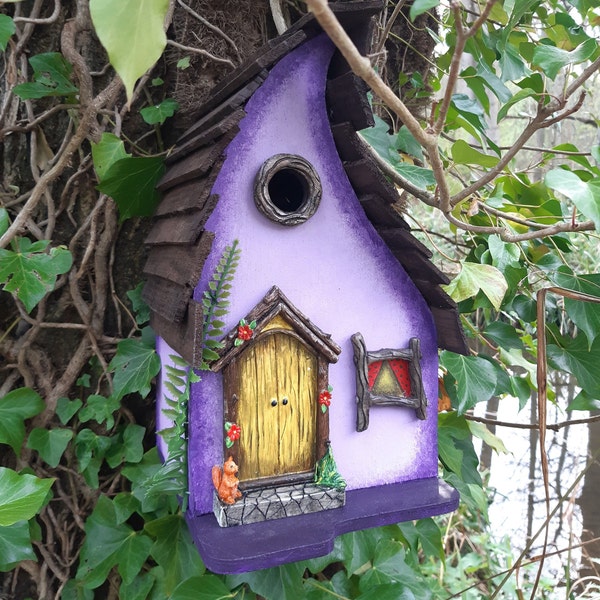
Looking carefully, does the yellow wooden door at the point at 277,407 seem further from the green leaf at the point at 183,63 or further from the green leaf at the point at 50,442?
the green leaf at the point at 183,63

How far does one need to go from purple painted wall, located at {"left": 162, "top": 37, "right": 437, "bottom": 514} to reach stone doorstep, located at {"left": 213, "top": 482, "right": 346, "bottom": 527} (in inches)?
2.0

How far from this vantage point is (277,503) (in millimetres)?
690

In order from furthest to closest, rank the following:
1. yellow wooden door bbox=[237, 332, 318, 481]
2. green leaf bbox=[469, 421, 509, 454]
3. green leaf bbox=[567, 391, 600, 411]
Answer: green leaf bbox=[469, 421, 509, 454], green leaf bbox=[567, 391, 600, 411], yellow wooden door bbox=[237, 332, 318, 481]

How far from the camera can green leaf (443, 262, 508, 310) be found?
907 millimetres

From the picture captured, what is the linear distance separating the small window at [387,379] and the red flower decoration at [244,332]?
19 centimetres

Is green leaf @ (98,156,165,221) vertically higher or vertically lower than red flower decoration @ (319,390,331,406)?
higher

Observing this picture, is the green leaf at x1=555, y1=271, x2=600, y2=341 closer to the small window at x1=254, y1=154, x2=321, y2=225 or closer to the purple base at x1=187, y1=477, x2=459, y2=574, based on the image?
the purple base at x1=187, y1=477, x2=459, y2=574

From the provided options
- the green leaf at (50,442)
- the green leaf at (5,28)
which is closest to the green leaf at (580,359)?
the green leaf at (50,442)

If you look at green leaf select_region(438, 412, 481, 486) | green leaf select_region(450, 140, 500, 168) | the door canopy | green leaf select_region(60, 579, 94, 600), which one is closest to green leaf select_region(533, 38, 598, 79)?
green leaf select_region(450, 140, 500, 168)

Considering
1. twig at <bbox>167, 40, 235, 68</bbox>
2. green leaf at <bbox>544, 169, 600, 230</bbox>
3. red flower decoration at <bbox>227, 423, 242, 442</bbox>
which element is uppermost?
twig at <bbox>167, 40, 235, 68</bbox>

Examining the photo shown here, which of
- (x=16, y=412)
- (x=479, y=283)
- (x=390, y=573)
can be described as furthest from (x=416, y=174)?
(x=16, y=412)

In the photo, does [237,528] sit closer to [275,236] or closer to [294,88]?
[275,236]

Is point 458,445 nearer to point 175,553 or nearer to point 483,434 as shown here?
point 483,434

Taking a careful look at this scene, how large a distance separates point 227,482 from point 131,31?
54 cm
